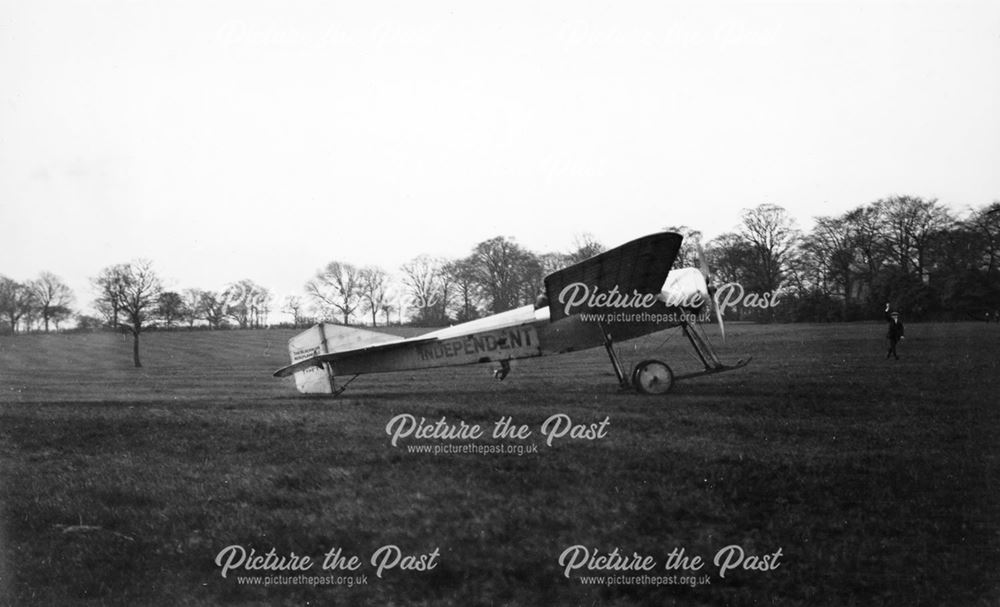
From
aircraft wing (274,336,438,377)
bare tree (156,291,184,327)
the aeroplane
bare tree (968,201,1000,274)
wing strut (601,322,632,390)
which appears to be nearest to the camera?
the aeroplane

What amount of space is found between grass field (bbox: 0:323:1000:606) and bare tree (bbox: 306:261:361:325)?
4.05m

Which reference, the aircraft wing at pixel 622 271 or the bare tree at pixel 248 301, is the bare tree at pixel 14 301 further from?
the aircraft wing at pixel 622 271

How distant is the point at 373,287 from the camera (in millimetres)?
11898

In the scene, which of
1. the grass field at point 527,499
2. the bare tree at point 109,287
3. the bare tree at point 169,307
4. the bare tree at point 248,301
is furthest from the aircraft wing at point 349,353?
the bare tree at point 109,287

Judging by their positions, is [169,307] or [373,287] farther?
[169,307]

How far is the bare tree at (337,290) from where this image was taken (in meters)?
11.7

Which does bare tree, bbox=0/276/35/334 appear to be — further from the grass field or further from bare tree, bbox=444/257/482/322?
bare tree, bbox=444/257/482/322

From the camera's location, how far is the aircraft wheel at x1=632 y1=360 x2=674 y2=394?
8.83 meters

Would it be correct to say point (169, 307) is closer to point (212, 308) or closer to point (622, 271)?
point (212, 308)

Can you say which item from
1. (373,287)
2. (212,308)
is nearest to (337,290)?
(373,287)

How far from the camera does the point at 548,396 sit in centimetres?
873

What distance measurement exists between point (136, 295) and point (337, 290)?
13.8 meters

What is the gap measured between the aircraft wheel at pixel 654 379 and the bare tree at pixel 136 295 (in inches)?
756

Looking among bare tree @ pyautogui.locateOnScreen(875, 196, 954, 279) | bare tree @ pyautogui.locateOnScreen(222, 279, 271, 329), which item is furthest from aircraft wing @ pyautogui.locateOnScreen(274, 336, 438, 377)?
bare tree @ pyautogui.locateOnScreen(875, 196, 954, 279)
